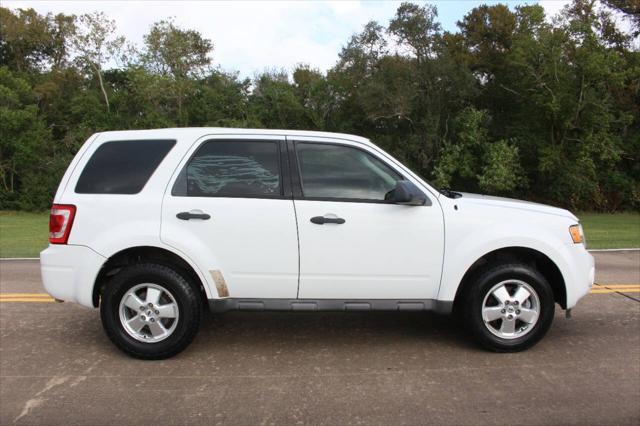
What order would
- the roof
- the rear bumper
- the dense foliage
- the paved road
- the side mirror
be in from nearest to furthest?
the paved road
the side mirror
the rear bumper
the roof
the dense foliage

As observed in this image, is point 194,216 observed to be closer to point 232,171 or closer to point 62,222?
point 232,171

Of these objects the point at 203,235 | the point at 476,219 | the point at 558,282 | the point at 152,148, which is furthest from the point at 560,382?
the point at 152,148

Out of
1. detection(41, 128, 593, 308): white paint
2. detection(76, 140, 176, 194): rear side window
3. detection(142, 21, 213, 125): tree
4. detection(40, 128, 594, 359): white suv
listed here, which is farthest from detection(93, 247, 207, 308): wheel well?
detection(142, 21, 213, 125): tree

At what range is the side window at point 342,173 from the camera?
15.6ft

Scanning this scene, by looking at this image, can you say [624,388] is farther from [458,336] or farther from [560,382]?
[458,336]

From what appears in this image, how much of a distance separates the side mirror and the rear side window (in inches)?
78.9

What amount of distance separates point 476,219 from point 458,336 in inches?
51.6

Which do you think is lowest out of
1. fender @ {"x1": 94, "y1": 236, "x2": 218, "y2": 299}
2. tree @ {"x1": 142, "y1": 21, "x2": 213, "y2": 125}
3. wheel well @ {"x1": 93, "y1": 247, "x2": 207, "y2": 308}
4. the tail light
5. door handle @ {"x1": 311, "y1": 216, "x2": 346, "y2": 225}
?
wheel well @ {"x1": 93, "y1": 247, "x2": 207, "y2": 308}

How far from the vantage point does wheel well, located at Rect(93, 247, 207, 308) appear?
4.75m

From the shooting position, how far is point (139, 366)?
15.2ft

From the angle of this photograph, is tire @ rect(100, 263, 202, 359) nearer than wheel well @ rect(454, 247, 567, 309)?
Yes

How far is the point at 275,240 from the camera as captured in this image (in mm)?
4629

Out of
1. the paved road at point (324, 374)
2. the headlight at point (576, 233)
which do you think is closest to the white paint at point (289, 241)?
the headlight at point (576, 233)

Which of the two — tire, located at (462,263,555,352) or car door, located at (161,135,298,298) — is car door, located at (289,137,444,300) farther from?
tire, located at (462,263,555,352)
